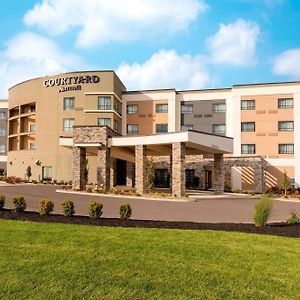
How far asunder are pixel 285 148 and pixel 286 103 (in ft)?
19.8

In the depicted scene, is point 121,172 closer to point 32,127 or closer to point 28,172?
point 28,172

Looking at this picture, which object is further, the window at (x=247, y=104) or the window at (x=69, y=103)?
the window at (x=69, y=103)

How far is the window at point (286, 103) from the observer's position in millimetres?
44375

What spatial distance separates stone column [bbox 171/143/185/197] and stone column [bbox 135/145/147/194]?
3080 millimetres

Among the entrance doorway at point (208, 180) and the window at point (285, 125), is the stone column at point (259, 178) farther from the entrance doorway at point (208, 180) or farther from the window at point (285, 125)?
the window at point (285, 125)

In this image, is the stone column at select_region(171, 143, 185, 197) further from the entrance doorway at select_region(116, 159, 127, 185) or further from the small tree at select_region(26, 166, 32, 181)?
the small tree at select_region(26, 166, 32, 181)

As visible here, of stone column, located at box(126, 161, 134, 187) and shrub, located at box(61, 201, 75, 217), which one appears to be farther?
stone column, located at box(126, 161, 134, 187)

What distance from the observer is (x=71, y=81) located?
46.9m

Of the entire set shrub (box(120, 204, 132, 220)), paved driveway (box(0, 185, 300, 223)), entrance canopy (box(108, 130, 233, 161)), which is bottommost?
paved driveway (box(0, 185, 300, 223))

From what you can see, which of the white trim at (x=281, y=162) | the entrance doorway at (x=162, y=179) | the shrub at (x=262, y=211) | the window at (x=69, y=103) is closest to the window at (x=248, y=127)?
the white trim at (x=281, y=162)

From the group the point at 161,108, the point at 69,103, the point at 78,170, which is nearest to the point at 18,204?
the point at 78,170

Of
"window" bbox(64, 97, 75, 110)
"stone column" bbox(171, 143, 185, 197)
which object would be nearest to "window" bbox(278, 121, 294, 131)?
"stone column" bbox(171, 143, 185, 197)

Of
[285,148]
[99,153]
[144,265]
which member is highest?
[285,148]

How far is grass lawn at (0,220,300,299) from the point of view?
6.38 m
